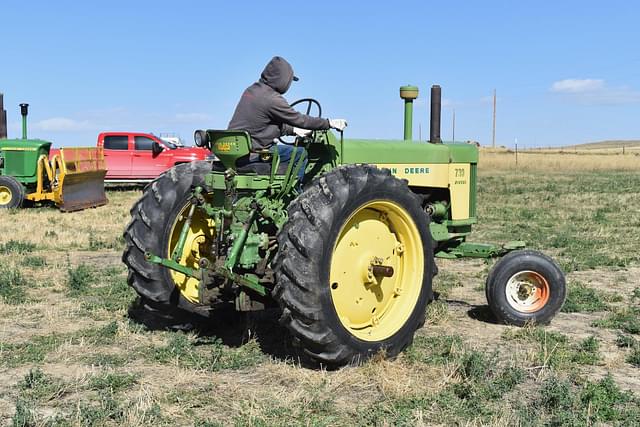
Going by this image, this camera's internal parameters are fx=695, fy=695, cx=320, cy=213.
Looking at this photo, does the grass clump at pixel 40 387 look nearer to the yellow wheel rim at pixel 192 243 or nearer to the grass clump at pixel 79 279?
the yellow wheel rim at pixel 192 243

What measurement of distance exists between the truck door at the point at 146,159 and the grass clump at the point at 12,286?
42.0 feet

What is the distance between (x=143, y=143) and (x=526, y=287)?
16.8m

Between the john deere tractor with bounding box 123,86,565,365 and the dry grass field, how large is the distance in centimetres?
28

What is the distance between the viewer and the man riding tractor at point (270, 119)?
4.98m

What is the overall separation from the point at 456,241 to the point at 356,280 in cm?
215

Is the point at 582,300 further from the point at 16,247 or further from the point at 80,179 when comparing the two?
the point at 80,179

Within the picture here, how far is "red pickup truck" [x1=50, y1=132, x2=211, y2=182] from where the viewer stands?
68.3ft

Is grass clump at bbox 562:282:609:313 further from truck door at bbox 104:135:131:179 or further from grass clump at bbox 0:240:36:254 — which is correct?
truck door at bbox 104:135:131:179

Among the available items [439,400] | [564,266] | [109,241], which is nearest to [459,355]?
[439,400]

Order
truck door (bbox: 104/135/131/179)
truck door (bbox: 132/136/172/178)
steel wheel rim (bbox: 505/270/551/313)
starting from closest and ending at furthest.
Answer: steel wheel rim (bbox: 505/270/551/313)
truck door (bbox: 104/135/131/179)
truck door (bbox: 132/136/172/178)

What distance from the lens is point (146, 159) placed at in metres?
21.0

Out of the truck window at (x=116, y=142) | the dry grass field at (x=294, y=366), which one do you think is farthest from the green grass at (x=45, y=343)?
the truck window at (x=116, y=142)

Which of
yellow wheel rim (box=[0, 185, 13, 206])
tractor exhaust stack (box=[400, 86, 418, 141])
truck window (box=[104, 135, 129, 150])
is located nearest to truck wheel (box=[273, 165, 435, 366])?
tractor exhaust stack (box=[400, 86, 418, 141])

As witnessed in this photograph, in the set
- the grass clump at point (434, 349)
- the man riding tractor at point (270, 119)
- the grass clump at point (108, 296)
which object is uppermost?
the man riding tractor at point (270, 119)
